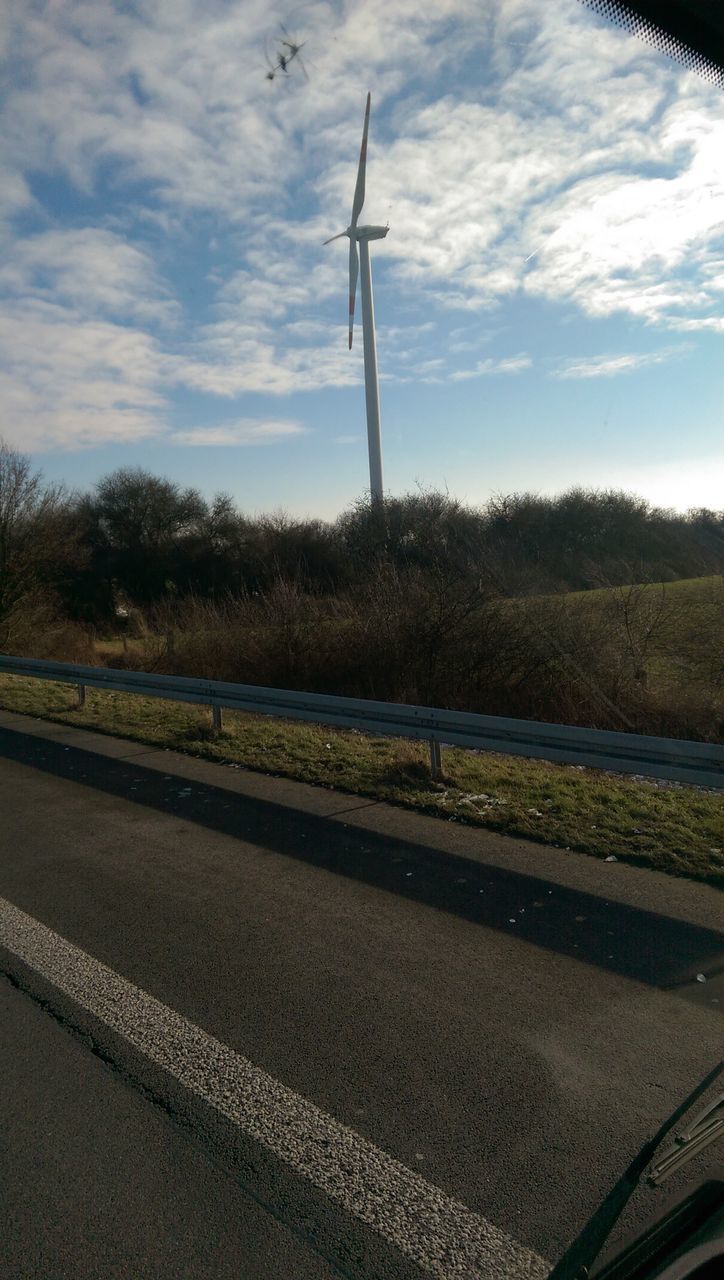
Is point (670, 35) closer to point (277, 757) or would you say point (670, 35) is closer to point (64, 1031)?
point (64, 1031)

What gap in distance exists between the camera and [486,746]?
760cm

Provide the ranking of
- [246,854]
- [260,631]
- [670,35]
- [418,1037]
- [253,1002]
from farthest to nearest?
[260,631], [246,854], [253,1002], [418,1037], [670,35]

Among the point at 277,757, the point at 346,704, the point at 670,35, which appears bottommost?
the point at 277,757

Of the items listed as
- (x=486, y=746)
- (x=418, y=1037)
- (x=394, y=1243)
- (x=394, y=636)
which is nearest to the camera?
(x=394, y=1243)

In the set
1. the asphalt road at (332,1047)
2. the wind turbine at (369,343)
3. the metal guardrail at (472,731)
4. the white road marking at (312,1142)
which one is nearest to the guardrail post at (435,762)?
the metal guardrail at (472,731)

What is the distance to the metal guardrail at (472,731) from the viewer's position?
6.23m

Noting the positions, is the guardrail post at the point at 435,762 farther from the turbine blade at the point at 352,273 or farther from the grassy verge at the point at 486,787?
the turbine blade at the point at 352,273

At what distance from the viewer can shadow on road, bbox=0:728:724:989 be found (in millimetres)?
4406

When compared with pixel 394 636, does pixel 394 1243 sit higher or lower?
lower

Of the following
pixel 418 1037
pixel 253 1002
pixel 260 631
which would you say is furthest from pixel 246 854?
pixel 260 631

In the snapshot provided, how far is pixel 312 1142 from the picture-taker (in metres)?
2.98

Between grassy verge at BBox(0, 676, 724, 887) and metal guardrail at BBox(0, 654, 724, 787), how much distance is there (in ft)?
1.39

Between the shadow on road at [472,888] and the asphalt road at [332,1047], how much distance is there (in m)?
0.02

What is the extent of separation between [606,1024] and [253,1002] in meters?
1.57
